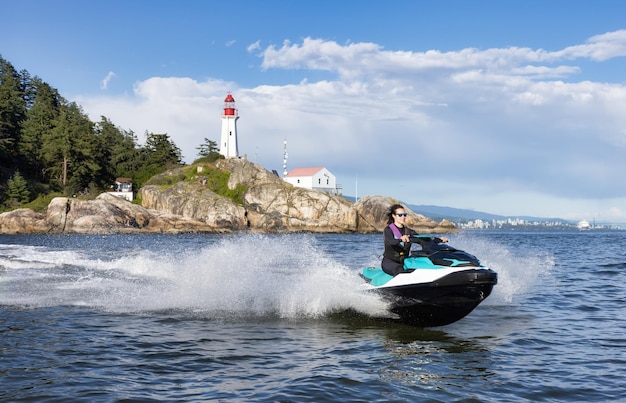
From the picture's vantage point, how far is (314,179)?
103 m

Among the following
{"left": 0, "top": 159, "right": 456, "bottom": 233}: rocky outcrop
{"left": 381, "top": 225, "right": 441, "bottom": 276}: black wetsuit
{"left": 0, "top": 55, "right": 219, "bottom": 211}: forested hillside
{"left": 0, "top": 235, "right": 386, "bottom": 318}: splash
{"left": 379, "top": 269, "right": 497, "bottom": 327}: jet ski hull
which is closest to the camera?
{"left": 379, "top": 269, "right": 497, "bottom": 327}: jet ski hull

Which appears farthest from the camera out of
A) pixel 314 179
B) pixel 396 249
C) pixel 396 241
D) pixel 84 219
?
pixel 314 179

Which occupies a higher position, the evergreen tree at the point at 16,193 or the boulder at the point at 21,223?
the evergreen tree at the point at 16,193

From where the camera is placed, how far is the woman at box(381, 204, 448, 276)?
38.0 ft

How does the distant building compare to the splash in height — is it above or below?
above

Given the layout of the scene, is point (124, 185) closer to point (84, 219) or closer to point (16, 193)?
point (16, 193)

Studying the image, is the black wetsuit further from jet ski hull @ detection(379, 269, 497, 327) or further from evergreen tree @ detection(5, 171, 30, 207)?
evergreen tree @ detection(5, 171, 30, 207)

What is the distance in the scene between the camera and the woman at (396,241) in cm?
1159

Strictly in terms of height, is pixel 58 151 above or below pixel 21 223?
above

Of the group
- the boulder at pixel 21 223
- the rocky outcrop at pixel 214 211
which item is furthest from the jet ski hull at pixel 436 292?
the boulder at pixel 21 223

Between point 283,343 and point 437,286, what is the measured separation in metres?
3.17

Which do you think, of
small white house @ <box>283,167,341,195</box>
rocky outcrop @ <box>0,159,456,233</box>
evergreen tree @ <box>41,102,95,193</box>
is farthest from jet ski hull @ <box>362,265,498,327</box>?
small white house @ <box>283,167,341,195</box>

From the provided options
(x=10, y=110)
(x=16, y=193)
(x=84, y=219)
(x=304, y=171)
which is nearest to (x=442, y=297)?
(x=84, y=219)

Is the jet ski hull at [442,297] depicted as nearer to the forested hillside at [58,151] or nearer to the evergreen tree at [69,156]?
the forested hillside at [58,151]
